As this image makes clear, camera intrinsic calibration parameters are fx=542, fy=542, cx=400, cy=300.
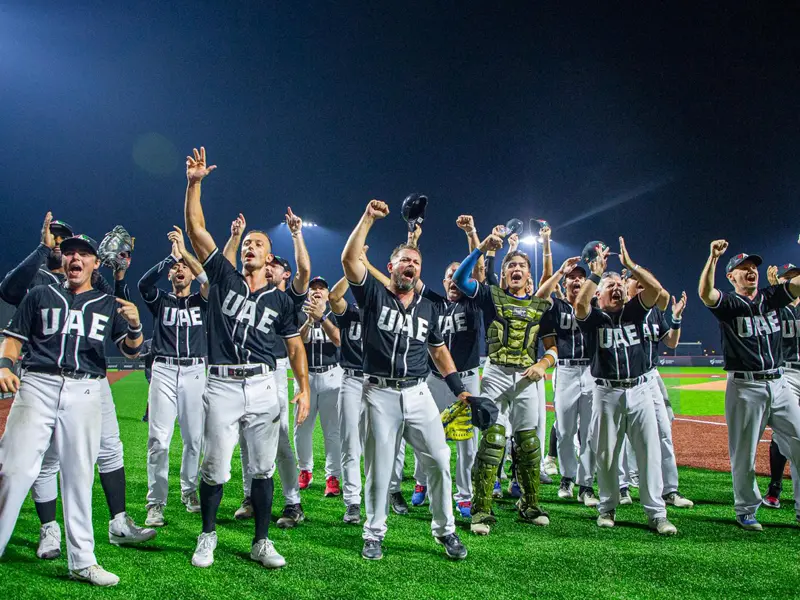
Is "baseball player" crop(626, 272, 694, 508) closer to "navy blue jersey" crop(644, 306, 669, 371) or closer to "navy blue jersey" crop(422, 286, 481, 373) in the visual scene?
"navy blue jersey" crop(644, 306, 669, 371)

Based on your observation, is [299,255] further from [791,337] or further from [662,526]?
[791,337]

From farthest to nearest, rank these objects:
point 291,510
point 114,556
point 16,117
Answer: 1. point 16,117
2. point 291,510
3. point 114,556

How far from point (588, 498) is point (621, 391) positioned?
1.55 m

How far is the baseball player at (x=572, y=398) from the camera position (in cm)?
635

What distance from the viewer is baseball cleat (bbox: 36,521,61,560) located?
4.19 metres

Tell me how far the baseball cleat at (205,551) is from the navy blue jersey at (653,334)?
434 centimetres

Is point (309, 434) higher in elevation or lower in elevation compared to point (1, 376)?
lower

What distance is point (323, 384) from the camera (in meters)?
6.86

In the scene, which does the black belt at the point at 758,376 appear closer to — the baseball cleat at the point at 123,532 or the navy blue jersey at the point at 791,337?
the navy blue jersey at the point at 791,337

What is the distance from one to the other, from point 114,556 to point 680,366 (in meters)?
34.8

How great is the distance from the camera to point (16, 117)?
30.6 metres

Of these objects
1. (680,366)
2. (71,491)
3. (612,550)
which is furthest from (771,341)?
(680,366)

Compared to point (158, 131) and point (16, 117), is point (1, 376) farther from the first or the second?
point (158, 131)

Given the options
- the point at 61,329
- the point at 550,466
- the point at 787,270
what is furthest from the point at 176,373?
the point at 787,270
